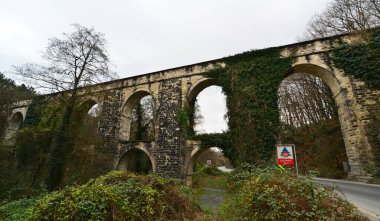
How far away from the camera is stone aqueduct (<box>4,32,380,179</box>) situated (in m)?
8.78

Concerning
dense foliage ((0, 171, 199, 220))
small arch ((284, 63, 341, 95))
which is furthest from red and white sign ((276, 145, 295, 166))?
small arch ((284, 63, 341, 95))

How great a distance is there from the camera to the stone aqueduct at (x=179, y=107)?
8781 mm

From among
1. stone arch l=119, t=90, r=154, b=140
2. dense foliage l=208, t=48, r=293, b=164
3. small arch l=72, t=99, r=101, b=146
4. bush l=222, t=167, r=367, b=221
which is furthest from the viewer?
stone arch l=119, t=90, r=154, b=140

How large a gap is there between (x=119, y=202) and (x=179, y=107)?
27.2 feet

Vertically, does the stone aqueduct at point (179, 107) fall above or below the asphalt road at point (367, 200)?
above

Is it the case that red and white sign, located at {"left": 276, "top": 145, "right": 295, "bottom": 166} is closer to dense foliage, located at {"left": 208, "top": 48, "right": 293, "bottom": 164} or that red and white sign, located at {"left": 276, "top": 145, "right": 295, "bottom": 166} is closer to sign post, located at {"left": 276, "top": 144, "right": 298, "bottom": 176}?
sign post, located at {"left": 276, "top": 144, "right": 298, "bottom": 176}

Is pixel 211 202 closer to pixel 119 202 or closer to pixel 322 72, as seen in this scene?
pixel 119 202

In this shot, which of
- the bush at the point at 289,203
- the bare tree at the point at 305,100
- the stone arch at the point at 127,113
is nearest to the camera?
the bush at the point at 289,203

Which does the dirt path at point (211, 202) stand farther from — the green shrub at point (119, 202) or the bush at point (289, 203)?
the bush at point (289, 203)

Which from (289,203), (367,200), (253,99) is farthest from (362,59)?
(289,203)

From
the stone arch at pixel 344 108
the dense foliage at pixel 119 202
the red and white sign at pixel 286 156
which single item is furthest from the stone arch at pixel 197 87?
the dense foliage at pixel 119 202

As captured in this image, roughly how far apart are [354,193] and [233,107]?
225 inches

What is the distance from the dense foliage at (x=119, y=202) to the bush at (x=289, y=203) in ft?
4.31

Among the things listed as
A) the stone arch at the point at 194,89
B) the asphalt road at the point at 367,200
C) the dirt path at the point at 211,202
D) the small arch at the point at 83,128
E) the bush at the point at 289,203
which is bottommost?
the dirt path at the point at 211,202
